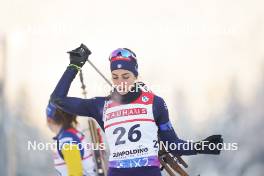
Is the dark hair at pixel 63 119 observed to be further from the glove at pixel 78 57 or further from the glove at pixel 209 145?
the glove at pixel 209 145

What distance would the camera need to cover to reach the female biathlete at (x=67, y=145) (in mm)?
3271

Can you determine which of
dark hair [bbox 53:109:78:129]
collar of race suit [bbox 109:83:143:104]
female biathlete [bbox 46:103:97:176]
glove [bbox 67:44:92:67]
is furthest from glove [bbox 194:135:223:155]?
dark hair [bbox 53:109:78:129]

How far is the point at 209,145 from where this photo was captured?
2.75 metres

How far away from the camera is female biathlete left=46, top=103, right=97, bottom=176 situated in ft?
10.7

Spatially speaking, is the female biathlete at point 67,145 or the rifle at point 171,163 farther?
the female biathlete at point 67,145

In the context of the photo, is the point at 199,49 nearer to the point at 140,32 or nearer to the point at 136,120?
the point at 140,32

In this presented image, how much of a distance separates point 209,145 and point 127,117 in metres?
0.48

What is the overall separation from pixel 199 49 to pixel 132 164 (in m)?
1.07

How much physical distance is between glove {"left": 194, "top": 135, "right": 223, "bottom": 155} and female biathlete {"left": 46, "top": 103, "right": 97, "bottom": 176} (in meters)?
0.86

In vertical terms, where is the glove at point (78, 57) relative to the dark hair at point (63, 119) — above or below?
above

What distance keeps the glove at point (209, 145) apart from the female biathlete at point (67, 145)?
2.81 feet

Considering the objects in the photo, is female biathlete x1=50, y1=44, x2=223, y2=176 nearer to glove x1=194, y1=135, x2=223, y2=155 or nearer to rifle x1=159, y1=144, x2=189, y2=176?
glove x1=194, y1=135, x2=223, y2=155

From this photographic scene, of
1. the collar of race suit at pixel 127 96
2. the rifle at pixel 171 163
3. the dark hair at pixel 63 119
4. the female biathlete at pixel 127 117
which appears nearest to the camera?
the female biathlete at pixel 127 117
